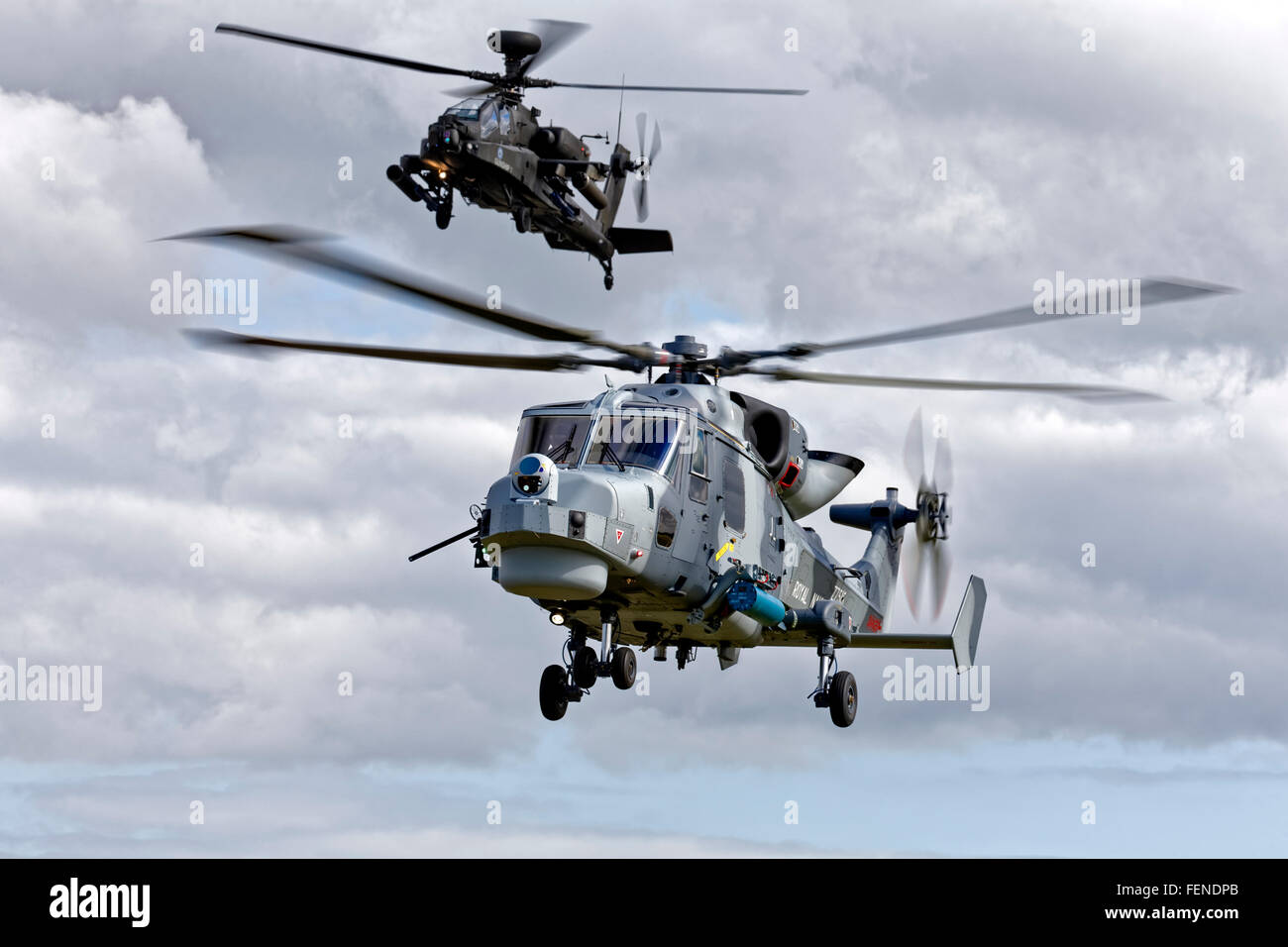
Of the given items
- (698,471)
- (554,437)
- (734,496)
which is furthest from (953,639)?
(554,437)

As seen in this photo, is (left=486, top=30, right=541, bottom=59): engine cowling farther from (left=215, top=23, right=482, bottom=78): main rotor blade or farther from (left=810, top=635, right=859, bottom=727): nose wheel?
(left=810, top=635, right=859, bottom=727): nose wheel

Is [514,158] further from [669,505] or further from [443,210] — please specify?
[669,505]

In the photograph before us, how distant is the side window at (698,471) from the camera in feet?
76.6

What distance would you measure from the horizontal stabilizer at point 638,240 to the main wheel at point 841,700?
764 inches

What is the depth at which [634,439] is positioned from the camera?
23.1 m

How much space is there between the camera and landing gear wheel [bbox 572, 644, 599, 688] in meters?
23.8

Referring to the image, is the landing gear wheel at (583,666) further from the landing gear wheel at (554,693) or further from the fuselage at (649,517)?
the fuselage at (649,517)

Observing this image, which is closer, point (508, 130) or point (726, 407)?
point (726, 407)
